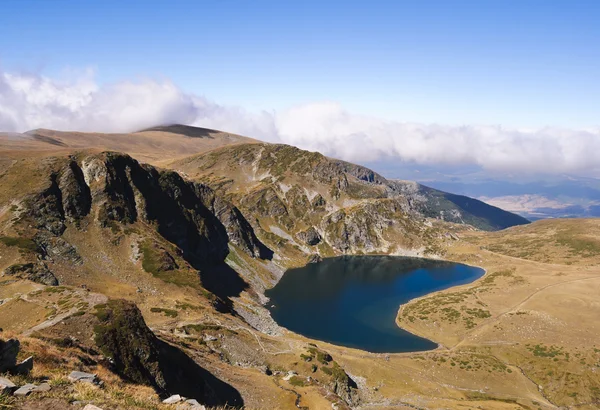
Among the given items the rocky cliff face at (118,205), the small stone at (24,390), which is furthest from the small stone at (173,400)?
the rocky cliff face at (118,205)

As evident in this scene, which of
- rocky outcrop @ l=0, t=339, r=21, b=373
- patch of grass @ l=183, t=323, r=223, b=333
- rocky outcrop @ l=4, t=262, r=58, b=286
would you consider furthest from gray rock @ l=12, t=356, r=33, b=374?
rocky outcrop @ l=4, t=262, r=58, b=286

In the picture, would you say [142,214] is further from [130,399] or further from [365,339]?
[130,399]

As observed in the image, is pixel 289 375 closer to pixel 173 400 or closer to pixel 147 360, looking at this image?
pixel 147 360

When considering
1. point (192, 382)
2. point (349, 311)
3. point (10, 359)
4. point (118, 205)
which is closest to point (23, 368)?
point (10, 359)

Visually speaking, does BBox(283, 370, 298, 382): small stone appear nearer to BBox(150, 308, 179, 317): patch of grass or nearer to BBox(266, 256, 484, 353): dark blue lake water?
BBox(150, 308, 179, 317): patch of grass

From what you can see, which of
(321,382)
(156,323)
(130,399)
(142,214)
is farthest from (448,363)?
(142,214)

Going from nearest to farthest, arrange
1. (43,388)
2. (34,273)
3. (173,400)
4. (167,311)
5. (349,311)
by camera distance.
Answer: (43,388) → (173,400) → (34,273) → (167,311) → (349,311)

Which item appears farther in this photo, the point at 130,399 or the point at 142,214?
the point at 142,214

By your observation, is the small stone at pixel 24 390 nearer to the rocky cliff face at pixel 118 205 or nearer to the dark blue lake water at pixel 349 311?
the rocky cliff face at pixel 118 205
